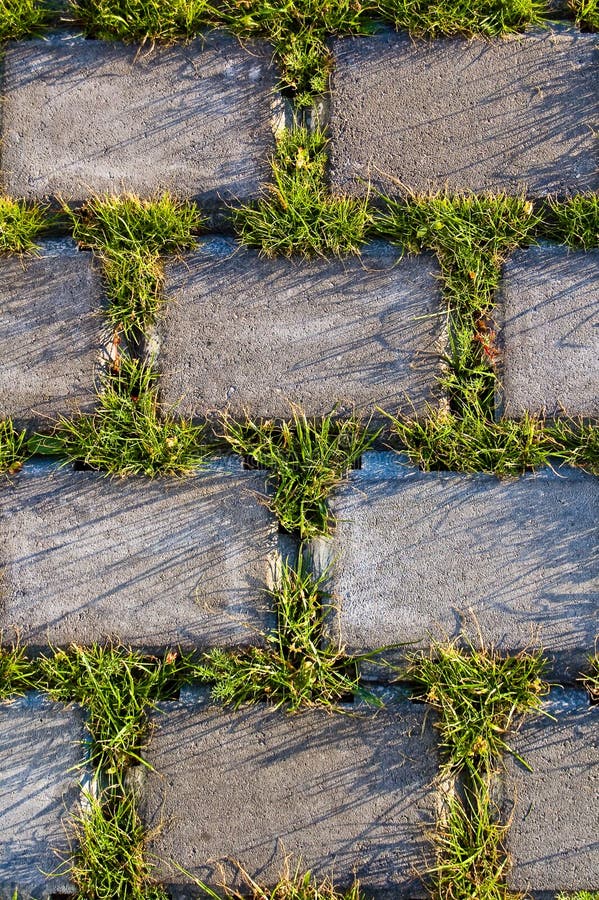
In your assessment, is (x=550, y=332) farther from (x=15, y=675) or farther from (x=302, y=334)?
(x=15, y=675)

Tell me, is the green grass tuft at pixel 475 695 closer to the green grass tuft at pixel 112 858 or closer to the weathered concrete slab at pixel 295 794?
the weathered concrete slab at pixel 295 794

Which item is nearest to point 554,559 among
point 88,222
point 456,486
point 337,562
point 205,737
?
point 456,486

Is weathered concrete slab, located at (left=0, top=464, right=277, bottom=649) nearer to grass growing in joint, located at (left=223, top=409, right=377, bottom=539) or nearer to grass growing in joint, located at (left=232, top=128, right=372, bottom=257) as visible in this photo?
grass growing in joint, located at (left=223, top=409, right=377, bottom=539)

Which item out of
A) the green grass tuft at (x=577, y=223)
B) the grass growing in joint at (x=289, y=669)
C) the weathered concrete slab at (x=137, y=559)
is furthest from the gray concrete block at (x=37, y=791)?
the green grass tuft at (x=577, y=223)

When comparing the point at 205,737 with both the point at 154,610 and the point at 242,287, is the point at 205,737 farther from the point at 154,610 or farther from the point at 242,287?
the point at 242,287

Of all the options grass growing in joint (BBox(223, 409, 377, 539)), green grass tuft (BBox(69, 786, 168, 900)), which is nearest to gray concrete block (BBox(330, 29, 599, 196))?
grass growing in joint (BBox(223, 409, 377, 539))
